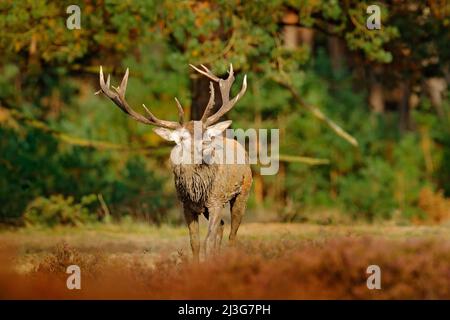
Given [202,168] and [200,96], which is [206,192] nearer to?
[202,168]

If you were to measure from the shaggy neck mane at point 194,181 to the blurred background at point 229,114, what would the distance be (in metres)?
4.49

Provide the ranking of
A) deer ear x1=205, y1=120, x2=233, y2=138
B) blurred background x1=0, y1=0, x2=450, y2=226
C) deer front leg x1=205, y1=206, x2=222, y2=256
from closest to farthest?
deer front leg x1=205, y1=206, x2=222, y2=256
deer ear x1=205, y1=120, x2=233, y2=138
blurred background x1=0, y1=0, x2=450, y2=226

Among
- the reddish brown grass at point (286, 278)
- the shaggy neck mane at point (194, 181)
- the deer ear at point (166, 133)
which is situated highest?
the deer ear at point (166, 133)

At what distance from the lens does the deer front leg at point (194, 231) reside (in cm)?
1224

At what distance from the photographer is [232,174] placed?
1277 centimetres

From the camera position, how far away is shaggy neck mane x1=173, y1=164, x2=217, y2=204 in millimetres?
12234

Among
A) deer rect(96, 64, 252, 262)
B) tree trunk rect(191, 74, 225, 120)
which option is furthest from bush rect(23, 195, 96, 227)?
deer rect(96, 64, 252, 262)

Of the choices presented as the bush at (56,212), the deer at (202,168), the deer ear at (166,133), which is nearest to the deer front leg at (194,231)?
the deer at (202,168)

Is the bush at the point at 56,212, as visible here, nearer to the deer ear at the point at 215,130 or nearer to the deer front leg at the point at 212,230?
the deer front leg at the point at 212,230

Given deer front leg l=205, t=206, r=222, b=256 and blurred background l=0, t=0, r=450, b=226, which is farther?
blurred background l=0, t=0, r=450, b=226

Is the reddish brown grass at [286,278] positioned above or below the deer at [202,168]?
below

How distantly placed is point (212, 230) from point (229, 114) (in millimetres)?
9931

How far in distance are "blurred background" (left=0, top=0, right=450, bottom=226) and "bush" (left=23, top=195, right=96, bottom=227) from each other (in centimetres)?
3

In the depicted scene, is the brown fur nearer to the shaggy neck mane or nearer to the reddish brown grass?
the shaggy neck mane
